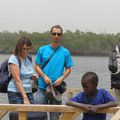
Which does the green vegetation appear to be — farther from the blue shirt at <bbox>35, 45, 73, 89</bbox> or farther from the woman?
the woman

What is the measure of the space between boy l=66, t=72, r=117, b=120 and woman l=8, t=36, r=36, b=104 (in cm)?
107

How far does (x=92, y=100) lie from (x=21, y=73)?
1344 millimetres

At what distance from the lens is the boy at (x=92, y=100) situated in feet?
19.4

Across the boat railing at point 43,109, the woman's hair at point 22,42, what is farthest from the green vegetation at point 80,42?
the boat railing at point 43,109

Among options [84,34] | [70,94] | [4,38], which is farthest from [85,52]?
[70,94]

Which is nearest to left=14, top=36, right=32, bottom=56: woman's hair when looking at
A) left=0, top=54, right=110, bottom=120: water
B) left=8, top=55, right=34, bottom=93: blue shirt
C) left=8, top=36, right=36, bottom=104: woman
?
left=8, top=36, right=36, bottom=104: woman

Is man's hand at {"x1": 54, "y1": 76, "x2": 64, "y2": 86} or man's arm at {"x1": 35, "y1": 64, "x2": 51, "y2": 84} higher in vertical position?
man's arm at {"x1": 35, "y1": 64, "x2": 51, "y2": 84}

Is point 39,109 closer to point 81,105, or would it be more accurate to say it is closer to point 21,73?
point 81,105

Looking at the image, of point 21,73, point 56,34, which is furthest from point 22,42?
point 56,34

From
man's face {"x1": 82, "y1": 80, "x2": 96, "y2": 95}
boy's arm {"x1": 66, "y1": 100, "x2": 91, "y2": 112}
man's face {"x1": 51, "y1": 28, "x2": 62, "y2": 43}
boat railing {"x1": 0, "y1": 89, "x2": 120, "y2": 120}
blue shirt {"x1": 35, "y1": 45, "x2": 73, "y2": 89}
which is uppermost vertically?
man's face {"x1": 51, "y1": 28, "x2": 62, "y2": 43}

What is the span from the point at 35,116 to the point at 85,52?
69.3 metres

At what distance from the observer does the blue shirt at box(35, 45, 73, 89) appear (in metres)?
7.40

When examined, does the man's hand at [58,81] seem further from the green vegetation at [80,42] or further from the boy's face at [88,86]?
the green vegetation at [80,42]

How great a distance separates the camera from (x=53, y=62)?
7387 millimetres
